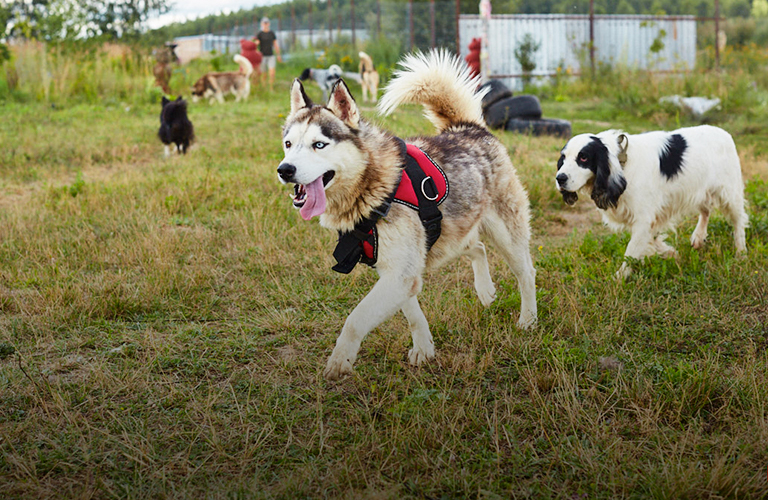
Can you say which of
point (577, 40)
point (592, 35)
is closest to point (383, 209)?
point (592, 35)

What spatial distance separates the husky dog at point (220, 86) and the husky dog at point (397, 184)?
42.0ft

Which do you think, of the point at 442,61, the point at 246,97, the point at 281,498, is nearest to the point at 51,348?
the point at 281,498

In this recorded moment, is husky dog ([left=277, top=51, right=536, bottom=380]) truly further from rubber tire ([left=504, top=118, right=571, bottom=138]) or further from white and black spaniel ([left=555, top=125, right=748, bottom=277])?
rubber tire ([left=504, top=118, right=571, bottom=138])

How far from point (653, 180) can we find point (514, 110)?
260 inches

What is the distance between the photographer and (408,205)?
10.5 ft

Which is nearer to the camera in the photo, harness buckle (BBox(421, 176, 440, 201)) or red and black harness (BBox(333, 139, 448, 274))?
red and black harness (BBox(333, 139, 448, 274))

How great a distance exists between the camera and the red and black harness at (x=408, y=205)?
3.12m

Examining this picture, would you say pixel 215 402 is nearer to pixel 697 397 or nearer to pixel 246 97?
pixel 697 397

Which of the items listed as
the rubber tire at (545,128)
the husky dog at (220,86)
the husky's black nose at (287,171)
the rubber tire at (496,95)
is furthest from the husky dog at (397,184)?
the husky dog at (220,86)

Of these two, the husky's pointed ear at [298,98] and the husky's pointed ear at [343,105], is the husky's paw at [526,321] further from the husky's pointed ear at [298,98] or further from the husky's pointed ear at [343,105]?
the husky's pointed ear at [298,98]

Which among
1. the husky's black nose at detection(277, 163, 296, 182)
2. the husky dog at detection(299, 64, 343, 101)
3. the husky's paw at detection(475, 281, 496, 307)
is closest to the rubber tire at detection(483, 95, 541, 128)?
the husky dog at detection(299, 64, 343, 101)

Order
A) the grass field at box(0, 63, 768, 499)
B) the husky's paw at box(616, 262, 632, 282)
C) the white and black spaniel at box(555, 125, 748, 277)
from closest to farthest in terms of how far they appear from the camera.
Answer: the grass field at box(0, 63, 768, 499), the husky's paw at box(616, 262, 632, 282), the white and black spaniel at box(555, 125, 748, 277)

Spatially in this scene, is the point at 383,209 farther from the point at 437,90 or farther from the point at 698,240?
the point at 698,240

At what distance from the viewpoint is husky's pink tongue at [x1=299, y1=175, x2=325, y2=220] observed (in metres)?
2.96
